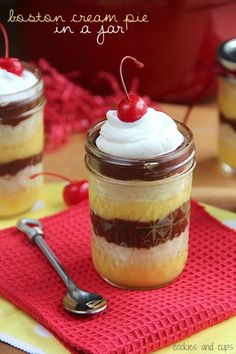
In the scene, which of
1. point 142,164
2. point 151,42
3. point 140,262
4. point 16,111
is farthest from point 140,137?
point 151,42

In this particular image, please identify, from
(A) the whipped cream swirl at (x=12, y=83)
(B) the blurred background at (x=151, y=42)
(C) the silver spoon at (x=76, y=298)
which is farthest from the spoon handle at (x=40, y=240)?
(B) the blurred background at (x=151, y=42)

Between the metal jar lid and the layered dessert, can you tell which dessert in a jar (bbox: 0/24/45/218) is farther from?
the metal jar lid

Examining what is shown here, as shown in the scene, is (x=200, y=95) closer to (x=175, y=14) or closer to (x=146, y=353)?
(x=175, y=14)

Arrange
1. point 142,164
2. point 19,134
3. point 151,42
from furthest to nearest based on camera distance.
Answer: point 151,42
point 19,134
point 142,164

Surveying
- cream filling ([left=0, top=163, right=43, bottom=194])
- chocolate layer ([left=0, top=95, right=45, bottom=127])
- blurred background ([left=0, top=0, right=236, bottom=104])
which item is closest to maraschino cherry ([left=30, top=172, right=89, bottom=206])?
cream filling ([left=0, top=163, right=43, bottom=194])

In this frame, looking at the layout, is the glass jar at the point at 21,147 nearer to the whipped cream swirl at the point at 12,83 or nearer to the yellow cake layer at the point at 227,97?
the whipped cream swirl at the point at 12,83

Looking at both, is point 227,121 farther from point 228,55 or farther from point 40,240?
point 40,240

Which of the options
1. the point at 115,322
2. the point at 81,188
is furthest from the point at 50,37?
the point at 115,322
